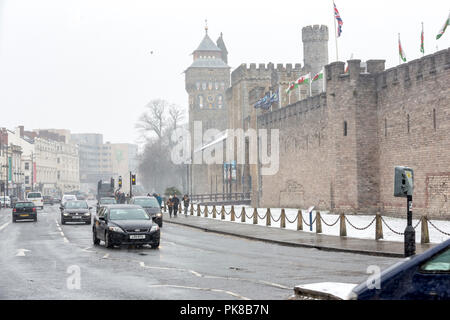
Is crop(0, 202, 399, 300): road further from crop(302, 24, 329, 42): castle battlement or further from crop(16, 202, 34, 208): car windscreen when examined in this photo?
crop(302, 24, 329, 42): castle battlement

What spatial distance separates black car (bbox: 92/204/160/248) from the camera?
20.9m

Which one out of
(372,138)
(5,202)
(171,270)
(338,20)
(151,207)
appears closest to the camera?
(171,270)

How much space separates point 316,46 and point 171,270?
7433cm

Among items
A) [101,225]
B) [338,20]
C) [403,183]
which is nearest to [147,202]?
[101,225]

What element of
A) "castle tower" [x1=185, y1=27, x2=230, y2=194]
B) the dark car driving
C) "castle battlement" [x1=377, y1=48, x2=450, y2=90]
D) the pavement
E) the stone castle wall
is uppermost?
"castle tower" [x1=185, y1=27, x2=230, y2=194]

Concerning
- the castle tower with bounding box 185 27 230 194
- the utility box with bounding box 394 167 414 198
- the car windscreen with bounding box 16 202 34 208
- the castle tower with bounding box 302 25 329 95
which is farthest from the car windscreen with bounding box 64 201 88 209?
the castle tower with bounding box 185 27 230 194

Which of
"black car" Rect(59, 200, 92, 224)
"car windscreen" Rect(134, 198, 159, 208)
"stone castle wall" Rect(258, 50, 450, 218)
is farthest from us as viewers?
"black car" Rect(59, 200, 92, 224)

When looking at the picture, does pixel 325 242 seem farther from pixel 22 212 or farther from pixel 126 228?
pixel 22 212

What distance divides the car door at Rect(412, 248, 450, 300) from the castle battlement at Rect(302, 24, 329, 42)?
82685 millimetres

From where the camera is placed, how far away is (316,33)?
86250 mm

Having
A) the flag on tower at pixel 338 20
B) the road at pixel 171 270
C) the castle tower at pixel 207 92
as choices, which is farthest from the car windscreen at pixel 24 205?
the castle tower at pixel 207 92

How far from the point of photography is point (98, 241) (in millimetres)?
23094
